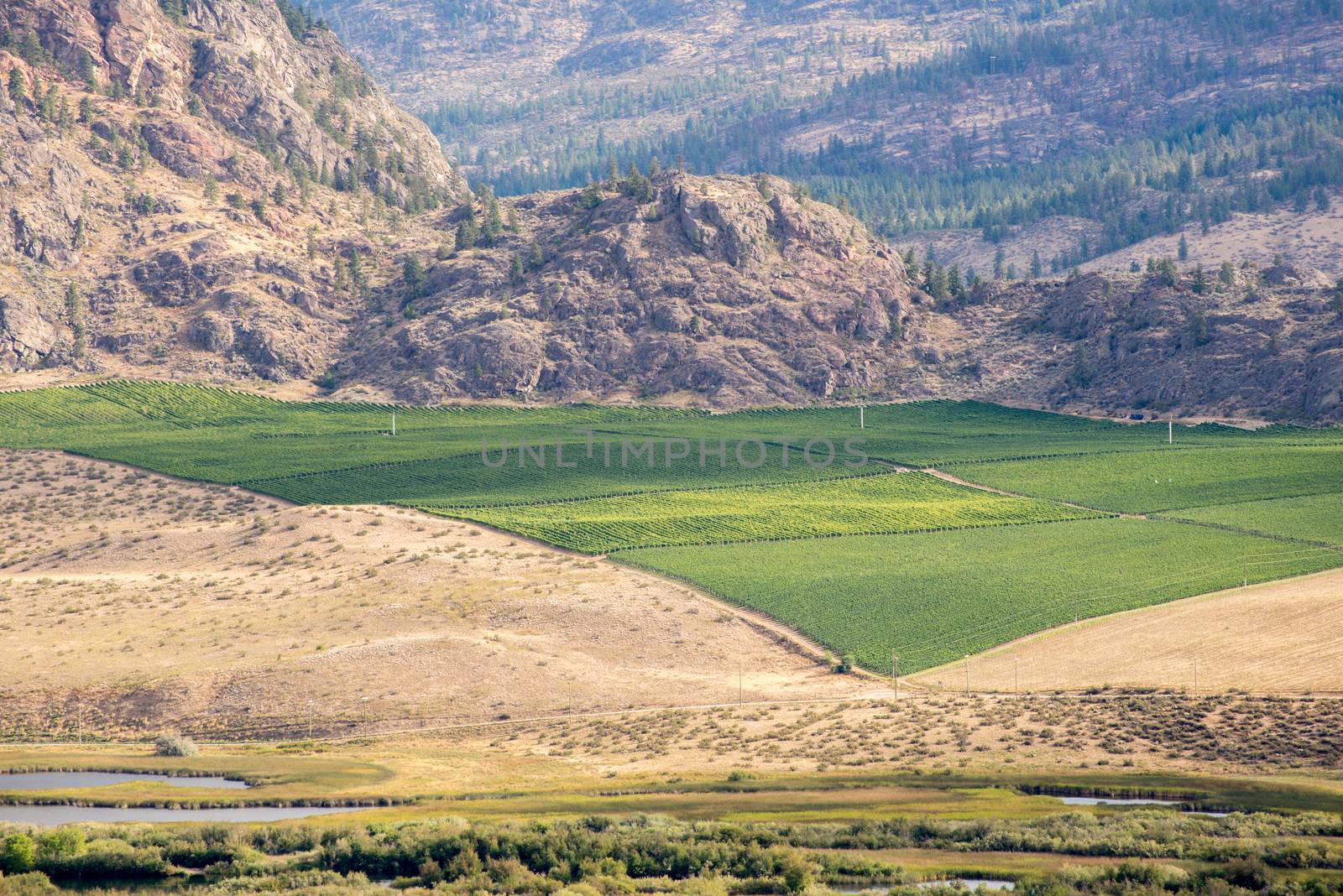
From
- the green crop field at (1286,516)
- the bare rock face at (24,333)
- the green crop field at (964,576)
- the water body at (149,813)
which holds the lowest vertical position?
the water body at (149,813)

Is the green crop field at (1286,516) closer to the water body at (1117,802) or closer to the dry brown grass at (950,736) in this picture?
the dry brown grass at (950,736)

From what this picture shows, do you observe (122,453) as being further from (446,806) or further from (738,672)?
(446,806)

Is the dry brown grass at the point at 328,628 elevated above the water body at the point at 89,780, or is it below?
above

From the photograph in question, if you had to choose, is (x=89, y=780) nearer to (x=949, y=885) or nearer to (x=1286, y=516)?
(x=949, y=885)

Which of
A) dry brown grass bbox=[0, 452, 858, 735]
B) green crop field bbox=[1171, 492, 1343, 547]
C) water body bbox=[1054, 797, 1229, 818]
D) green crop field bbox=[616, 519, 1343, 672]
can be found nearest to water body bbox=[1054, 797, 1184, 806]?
water body bbox=[1054, 797, 1229, 818]

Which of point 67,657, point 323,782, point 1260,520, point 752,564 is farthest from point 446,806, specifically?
point 1260,520

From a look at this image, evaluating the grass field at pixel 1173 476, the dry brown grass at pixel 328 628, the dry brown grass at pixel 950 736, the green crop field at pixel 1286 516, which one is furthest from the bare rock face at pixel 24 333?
the green crop field at pixel 1286 516

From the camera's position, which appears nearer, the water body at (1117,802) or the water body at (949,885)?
the water body at (949,885)
